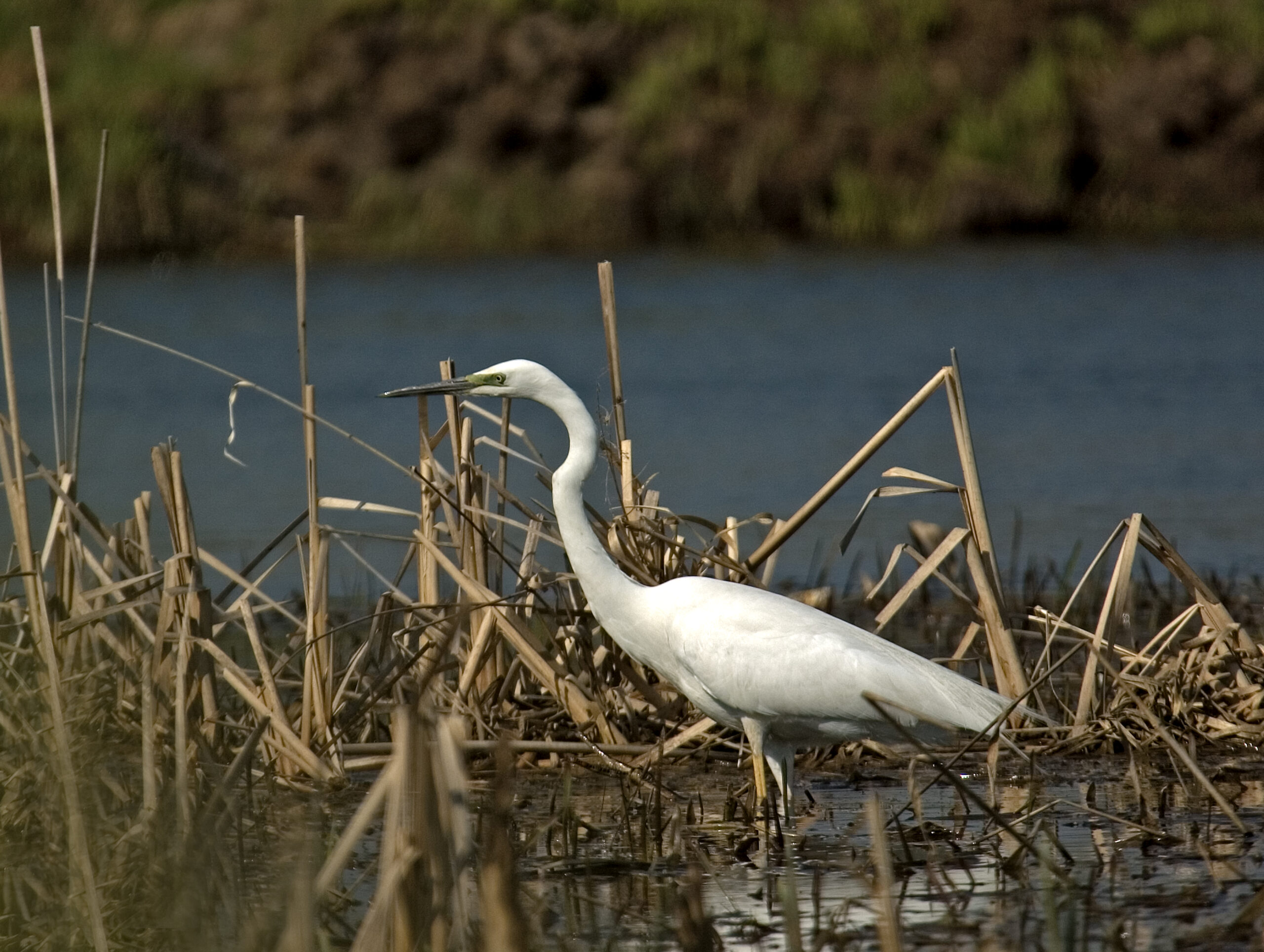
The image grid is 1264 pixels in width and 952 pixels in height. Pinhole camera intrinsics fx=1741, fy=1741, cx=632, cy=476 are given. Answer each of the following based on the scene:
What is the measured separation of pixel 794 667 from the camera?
190 inches

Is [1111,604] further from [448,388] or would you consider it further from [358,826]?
[358,826]

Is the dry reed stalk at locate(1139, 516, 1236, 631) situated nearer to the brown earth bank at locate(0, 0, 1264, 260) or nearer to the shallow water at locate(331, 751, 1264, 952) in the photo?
the shallow water at locate(331, 751, 1264, 952)

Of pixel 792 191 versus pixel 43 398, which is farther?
pixel 792 191

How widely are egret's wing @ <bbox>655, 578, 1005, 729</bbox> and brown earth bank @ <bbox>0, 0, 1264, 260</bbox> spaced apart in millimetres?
20739

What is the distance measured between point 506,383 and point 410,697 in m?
1.58

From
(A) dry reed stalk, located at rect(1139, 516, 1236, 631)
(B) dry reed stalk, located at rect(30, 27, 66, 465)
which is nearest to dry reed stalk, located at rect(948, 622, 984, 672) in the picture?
(A) dry reed stalk, located at rect(1139, 516, 1236, 631)

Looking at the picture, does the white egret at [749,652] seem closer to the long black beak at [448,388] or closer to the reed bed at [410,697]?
the long black beak at [448,388]

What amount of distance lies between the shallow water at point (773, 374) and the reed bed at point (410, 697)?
701mm

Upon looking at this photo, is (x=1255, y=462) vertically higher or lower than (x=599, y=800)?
higher

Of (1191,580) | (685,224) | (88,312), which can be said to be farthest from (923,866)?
(685,224)

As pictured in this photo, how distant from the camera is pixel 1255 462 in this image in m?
11.4

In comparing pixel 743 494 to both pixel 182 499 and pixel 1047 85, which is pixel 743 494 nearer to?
pixel 182 499

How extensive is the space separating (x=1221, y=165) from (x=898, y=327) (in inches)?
447

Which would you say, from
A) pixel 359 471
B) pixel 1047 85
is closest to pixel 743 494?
pixel 359 471
